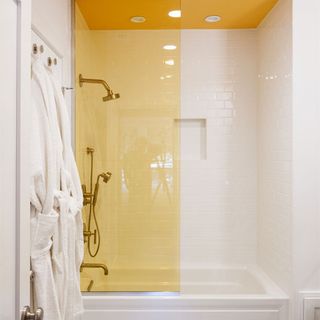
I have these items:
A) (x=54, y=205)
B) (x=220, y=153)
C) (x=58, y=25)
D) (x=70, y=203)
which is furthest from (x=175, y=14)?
(x=54, y=205)

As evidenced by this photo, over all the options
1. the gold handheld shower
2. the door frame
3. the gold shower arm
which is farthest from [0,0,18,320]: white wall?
the gold handheld shower

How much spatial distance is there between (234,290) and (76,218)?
5.79 feet

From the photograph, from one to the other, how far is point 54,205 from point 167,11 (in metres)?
1.85

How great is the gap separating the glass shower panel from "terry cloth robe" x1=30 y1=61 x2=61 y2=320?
4.50 ft

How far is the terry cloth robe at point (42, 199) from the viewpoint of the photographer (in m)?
1.53

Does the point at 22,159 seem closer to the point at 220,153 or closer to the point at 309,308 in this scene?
the point at 309,308

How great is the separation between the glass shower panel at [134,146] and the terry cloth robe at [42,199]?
137 cm

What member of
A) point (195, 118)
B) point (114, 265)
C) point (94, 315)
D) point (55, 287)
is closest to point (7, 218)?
point (55, 287)

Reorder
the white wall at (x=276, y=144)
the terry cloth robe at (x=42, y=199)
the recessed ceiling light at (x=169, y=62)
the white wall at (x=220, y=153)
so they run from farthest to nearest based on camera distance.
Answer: the white wall at (x=220, y=153) < the recessed ceiling light at (x=169, y=62) < the white wall at (x=276, y=144) < the terry cloth robe at (x=42, y=199)

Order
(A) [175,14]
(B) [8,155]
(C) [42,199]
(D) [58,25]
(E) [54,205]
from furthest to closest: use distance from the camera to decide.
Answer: (A) [175,14] → (D) [58,25] → (E) [54,205] → (C) [42,199] → (B) [8,155]

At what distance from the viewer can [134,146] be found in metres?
3.16

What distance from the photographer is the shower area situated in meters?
2.84

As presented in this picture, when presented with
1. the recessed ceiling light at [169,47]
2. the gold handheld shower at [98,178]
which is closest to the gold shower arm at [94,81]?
the recessed ceiling light at [169,47]

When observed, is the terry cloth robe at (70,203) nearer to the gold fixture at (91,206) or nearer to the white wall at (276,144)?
the gold fixture at (91,206)
